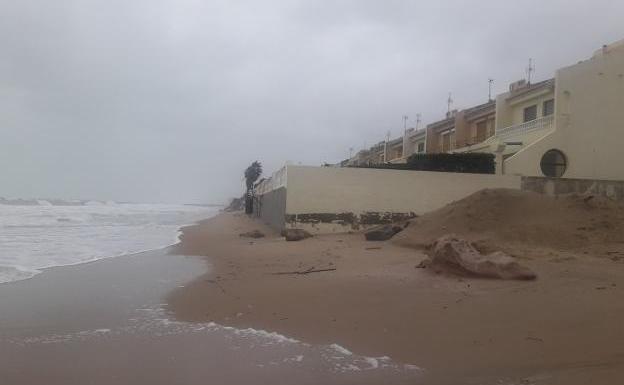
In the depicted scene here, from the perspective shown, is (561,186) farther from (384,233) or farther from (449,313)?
(449,313)

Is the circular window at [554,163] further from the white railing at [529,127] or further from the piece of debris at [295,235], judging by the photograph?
the piece of debris at [295,235]

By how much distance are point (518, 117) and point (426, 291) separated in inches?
1056

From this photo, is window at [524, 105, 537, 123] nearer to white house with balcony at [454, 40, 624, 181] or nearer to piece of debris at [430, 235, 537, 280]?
white house with balcony at [454, 40, 624, 181]

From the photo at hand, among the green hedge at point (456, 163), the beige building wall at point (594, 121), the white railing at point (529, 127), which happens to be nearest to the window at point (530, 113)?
the white railing at point (529, 127)

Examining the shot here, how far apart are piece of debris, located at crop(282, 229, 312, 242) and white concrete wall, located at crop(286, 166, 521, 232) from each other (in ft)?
3.26

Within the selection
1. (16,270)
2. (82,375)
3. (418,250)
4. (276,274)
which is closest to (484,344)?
(82,375)

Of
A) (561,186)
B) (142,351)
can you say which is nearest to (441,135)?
(561,186)

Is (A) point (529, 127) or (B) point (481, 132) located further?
Answer: (B) point (481, 132)

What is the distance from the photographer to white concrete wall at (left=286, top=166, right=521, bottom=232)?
1786 cm

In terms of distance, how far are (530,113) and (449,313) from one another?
89.6 feet

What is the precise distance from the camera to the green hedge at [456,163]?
2286 centimetres

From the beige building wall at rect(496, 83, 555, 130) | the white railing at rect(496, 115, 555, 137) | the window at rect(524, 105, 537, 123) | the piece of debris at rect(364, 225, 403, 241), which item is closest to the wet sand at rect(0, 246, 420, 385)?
the piece of debris at rect(364, 225, 403, 241)

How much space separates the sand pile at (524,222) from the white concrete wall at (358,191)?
365cm

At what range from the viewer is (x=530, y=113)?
2984cm
